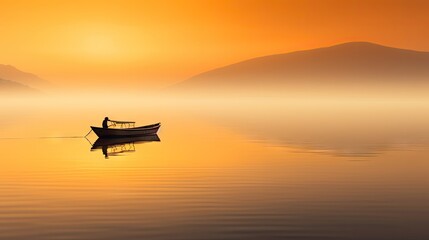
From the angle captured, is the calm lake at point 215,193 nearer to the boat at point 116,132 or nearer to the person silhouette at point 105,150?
the person silhouette at point 105,150

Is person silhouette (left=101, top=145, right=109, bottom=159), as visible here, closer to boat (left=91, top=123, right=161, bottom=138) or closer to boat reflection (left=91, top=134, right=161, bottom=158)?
boat reflection (left=91, top=134, right=161, bottom=158)

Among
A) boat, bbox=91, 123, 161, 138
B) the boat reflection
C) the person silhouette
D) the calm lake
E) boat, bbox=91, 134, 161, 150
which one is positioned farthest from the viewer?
boat, bbox=91, 123, 161, 138

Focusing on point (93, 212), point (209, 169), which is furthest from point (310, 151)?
point (93, 212)

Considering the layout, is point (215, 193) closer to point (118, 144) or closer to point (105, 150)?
point (105, 150)

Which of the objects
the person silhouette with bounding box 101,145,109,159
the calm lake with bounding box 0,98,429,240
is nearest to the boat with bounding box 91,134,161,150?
the person silhouette with bounding box 101,145,109,159

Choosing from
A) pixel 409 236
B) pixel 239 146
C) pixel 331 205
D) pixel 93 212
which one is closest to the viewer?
pixel 409 236

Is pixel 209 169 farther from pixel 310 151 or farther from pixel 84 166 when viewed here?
pixel 310 151

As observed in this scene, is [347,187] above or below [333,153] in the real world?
below

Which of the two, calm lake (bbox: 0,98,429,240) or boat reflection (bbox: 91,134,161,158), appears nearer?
calm lake (bbox: 0,98,429,240)

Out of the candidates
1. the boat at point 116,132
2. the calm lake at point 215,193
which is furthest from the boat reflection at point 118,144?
the calm lake at point 215,193

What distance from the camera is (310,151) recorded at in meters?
83.2

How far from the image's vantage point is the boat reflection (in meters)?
84.1

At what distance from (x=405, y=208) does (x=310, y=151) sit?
4353 cm

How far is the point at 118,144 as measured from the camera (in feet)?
317
